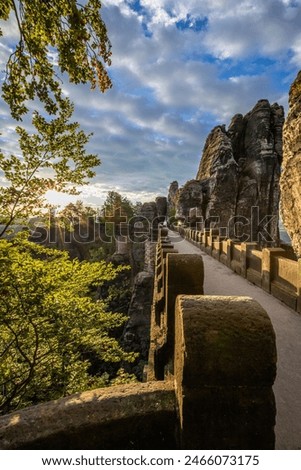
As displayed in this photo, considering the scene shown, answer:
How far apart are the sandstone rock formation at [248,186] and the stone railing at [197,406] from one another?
3945 centimetres

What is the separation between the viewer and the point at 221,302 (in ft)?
5.41

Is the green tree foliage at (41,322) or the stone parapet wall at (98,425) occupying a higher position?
the stone parapet wall at (98,425)

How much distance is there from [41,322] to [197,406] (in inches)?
201

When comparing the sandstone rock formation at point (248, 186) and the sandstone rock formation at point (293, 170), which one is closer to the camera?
the sandstone rock formation at point (293, 170)

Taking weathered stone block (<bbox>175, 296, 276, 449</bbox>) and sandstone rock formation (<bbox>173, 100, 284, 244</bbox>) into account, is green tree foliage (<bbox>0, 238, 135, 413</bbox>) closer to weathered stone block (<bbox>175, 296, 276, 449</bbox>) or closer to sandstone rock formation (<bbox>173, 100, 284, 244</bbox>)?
weathered stone block (<bbox>175, 296, 276, 449</bbox>)

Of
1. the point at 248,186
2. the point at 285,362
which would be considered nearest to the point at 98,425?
the point at 285,362

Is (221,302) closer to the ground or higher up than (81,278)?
higher up

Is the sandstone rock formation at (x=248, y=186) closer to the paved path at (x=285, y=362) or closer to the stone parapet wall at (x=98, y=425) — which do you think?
the paved path at (x=285, y=362)

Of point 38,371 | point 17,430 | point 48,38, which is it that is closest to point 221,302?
point 17,430

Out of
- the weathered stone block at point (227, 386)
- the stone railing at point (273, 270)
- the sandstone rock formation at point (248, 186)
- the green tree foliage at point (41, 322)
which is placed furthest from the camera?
the sandstone rock formation at point (248, 186)

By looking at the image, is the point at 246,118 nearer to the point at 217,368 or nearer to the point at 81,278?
the point at 81,278

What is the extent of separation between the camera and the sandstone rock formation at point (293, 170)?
420 inches

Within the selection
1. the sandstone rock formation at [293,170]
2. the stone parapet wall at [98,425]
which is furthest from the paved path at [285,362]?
the sandstone rock formation at [293,170]
